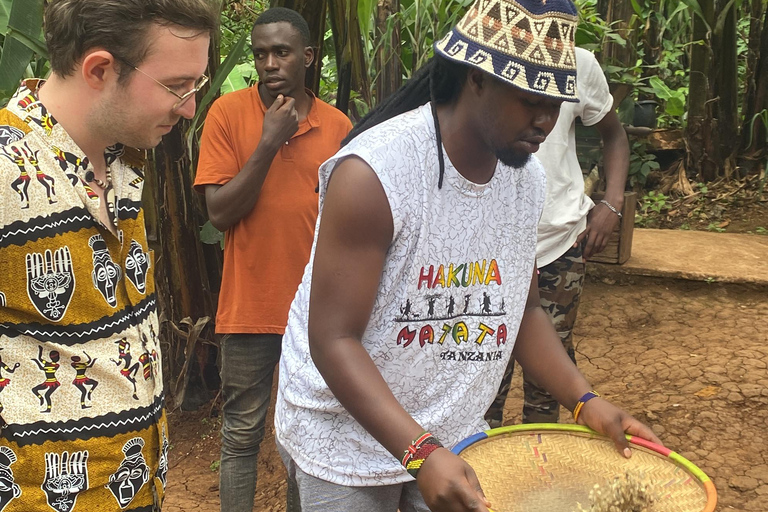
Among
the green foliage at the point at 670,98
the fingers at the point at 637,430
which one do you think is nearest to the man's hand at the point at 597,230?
the fingers at the point at 637,430

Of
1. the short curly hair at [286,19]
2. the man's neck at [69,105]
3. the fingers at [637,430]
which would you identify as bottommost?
the fingers at [637,430]

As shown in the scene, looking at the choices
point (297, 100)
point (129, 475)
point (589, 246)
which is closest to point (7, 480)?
point (129, 475)

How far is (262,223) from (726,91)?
5.47 metres

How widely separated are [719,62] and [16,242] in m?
6.66

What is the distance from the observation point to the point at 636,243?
5.50 m

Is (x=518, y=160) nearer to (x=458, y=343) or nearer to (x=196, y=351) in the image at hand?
(x=458, y=343)

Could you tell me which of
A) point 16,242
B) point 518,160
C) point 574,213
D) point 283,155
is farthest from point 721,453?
point 16,242

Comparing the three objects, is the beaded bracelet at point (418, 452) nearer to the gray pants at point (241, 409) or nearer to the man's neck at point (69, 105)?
the man's neck at point (69, 105)

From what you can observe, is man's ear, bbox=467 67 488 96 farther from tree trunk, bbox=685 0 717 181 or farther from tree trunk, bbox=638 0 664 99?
tree trunk, bbox=638 0 664 99

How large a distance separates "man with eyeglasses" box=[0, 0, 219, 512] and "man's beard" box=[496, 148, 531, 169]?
1.82 feet

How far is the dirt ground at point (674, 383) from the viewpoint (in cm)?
339

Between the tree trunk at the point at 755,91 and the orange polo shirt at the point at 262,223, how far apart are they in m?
5.35

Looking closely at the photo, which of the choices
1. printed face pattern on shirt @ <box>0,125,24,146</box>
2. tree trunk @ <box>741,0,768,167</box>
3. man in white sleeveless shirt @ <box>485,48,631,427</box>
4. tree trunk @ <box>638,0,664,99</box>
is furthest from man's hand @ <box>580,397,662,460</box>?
tree trunk @ <box>638,0,664,99</box>

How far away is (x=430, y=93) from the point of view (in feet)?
5.10
